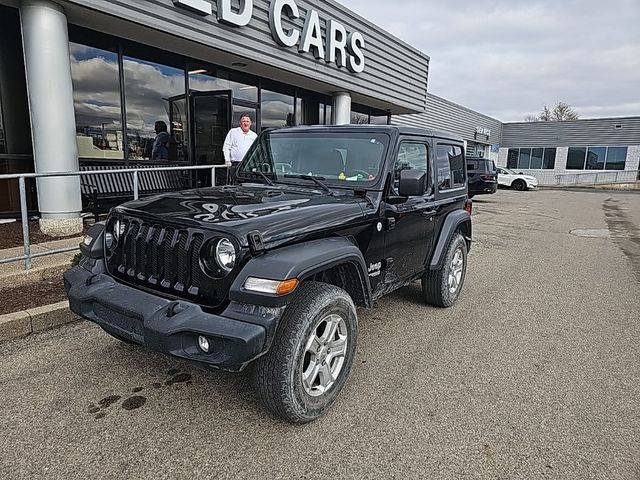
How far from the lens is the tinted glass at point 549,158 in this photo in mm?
37469

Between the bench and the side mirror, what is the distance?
5.27m

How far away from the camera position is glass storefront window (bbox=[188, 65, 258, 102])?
9766 mm

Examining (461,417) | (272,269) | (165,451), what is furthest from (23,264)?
(461,417)

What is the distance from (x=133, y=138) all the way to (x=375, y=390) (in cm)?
748

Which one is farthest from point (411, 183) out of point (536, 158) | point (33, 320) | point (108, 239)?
point (536, 158)

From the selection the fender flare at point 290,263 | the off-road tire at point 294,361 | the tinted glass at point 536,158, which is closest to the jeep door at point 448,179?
the fender flare at point 290,263

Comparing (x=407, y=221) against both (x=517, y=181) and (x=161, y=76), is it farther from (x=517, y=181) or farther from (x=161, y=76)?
(x=517, y=181)

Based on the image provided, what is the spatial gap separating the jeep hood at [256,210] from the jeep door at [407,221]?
392 mm

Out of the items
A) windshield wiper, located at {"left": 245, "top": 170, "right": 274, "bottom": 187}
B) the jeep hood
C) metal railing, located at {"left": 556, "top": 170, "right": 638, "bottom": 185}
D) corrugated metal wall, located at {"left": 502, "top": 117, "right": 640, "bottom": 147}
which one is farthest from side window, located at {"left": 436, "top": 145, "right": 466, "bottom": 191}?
corrugated metal wall, located at {"left": 502, "top": 117, "right": 640, "bottom": 147}

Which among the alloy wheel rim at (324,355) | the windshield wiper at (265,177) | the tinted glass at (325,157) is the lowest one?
the alloy wheel rim at (324,355)

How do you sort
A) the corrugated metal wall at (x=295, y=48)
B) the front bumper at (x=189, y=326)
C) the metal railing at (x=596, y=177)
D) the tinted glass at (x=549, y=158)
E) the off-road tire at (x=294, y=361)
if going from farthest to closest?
the tinted glass at (x=549, y=158)
the metal railing at (x=596, y=177)
the corrugated metal wall at (x=295, y=48)
the off-road tire at (x=294, y=361)
the front bumper at (x=189, y=326)

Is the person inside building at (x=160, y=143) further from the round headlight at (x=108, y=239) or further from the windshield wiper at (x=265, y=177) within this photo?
the round headlight at (x=108, y=239)

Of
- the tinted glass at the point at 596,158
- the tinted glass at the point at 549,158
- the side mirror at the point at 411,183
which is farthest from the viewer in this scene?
the tinted glass at the point at 549,158

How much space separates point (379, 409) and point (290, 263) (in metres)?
1.17
